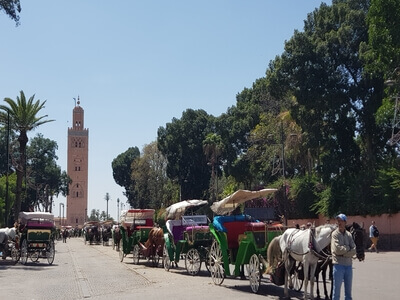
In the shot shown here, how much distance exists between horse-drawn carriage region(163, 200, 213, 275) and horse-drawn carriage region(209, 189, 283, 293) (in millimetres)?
1798

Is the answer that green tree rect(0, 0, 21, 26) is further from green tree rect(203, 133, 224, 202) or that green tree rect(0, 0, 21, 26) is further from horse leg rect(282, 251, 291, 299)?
green tree rect(203, 133, 224, 202)

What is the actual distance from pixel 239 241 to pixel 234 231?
24.5 inches

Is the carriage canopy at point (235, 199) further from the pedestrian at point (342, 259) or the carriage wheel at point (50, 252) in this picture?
the carriage wheel at point (50, 252)

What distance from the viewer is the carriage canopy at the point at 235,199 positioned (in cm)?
1750

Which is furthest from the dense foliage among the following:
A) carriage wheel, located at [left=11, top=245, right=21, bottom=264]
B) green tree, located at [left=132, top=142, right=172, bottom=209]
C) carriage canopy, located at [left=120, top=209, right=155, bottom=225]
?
green tree, located at [left=132, top=142, right=172, bottom=209]

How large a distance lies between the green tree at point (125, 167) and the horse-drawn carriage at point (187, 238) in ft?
284

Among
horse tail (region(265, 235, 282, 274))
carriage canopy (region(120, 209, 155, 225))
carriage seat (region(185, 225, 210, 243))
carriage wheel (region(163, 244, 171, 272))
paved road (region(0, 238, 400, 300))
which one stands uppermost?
carriage canopy (region(120, 209, 155, 225))

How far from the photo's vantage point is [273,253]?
14.3 meters

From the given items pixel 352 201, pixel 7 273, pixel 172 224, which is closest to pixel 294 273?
pixel 172 224

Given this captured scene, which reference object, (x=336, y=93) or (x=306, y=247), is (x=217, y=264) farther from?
(x=336, y=93)

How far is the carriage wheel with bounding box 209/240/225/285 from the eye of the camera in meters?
16.9

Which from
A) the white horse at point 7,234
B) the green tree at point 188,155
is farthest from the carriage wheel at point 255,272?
the green tree at point 188,155

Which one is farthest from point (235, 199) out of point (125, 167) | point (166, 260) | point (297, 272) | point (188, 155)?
point (125, 167)

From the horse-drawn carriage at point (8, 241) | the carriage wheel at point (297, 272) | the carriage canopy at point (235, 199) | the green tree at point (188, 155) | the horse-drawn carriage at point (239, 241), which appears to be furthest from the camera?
the green tree at point (188, 155)
